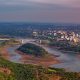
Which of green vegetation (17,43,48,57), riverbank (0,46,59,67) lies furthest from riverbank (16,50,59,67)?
green vegetation (17,43,48,57)

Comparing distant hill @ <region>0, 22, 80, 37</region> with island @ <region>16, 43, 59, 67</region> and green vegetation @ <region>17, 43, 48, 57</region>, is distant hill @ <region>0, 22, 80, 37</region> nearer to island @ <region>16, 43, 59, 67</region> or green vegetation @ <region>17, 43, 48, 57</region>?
green vegetation @ <region>17, 43, 48, 57</region>

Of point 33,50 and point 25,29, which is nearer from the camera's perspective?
point 33,50

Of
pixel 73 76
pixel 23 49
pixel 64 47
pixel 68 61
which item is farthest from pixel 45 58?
pixel 73 76

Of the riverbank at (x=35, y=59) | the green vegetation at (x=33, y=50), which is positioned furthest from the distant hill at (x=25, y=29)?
the riverbank at (x=35, y=59)

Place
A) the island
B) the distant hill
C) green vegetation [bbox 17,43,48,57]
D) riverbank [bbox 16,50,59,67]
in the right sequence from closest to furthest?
riverbank [bbox 16,50,59,67]
the island
green vegetation [bbox 17,43,48,57]
the distant hill

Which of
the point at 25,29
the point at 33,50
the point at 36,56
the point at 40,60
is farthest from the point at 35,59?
the point at 25,29

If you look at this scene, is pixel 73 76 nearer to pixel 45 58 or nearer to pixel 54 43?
pixel 45 58

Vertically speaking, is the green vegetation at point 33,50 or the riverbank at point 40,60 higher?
the green vegetation at point 33,50

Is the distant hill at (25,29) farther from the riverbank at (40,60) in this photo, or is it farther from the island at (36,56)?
the riverbank at (40,60)

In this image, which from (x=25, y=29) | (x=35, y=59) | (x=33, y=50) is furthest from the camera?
(x=25, y=29)

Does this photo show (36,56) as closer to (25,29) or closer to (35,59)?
(35,59)

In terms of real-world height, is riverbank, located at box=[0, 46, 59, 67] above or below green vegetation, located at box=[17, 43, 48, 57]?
below
